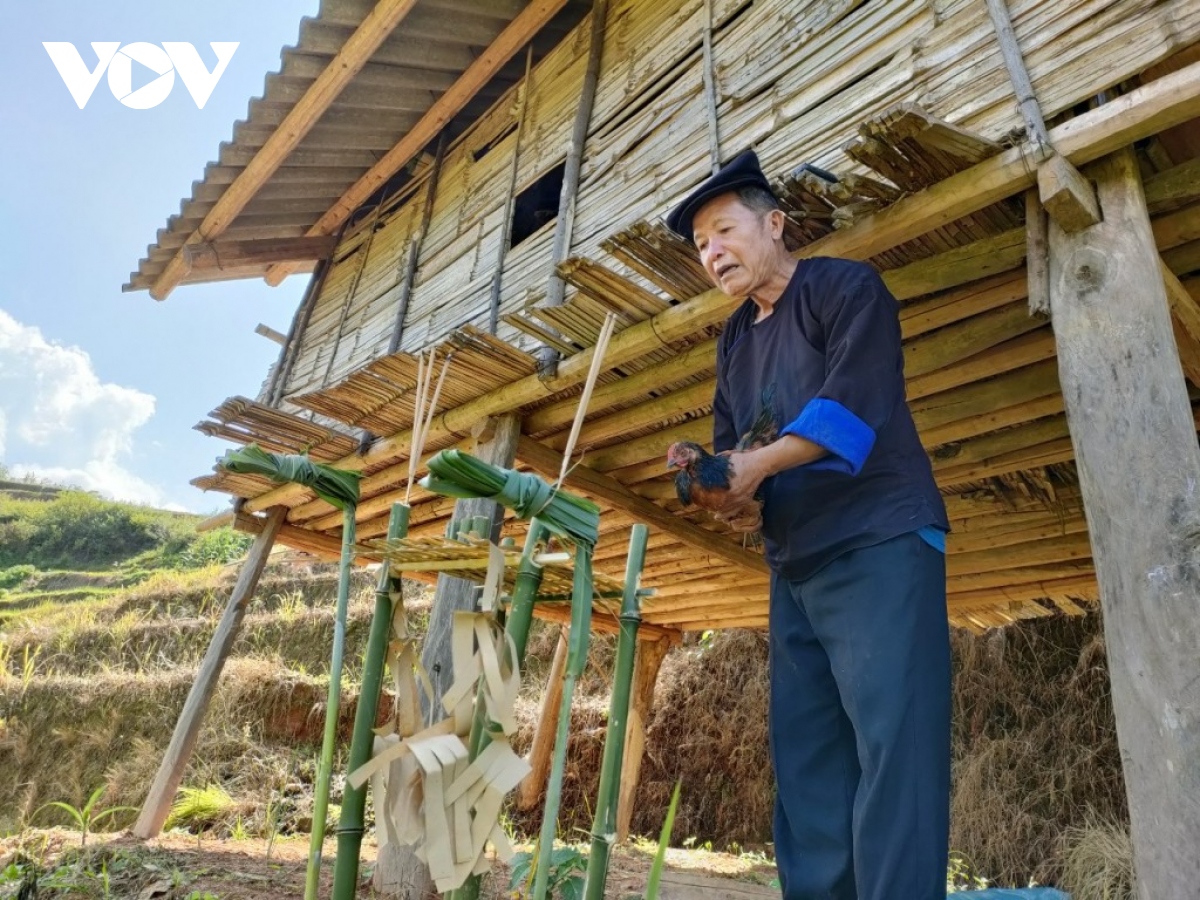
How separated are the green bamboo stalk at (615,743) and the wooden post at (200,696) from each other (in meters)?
5.53

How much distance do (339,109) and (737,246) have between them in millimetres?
5513

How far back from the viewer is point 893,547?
1.72 m

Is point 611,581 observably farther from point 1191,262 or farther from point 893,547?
point 1191,262

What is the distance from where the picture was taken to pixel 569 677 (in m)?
1.05

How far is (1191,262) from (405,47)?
541 cm

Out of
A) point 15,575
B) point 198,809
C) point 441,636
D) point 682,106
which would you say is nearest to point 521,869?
point 441,636

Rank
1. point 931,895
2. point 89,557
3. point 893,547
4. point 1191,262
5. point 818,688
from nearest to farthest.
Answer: point 931,895
point 893,547
point 818,688
point 1191,262
point 89,557

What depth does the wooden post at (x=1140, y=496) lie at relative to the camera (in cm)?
168

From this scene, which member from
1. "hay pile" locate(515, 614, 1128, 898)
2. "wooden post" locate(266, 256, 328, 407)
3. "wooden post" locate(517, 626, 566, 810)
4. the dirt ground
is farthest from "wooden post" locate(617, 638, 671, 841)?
"wooden post" locate(266, 256, 328, 407)

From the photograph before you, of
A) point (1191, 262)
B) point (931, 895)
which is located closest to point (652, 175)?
point (1191, 262)

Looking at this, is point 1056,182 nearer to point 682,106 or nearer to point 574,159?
point 682,106

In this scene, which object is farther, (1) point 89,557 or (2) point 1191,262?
(1) point 89,557

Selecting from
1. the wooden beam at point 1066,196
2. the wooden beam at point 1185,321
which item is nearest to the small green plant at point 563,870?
the wooden beam at point 1066,196

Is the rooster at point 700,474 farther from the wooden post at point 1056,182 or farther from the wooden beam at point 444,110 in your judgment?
the wooden beam at point 444,110
